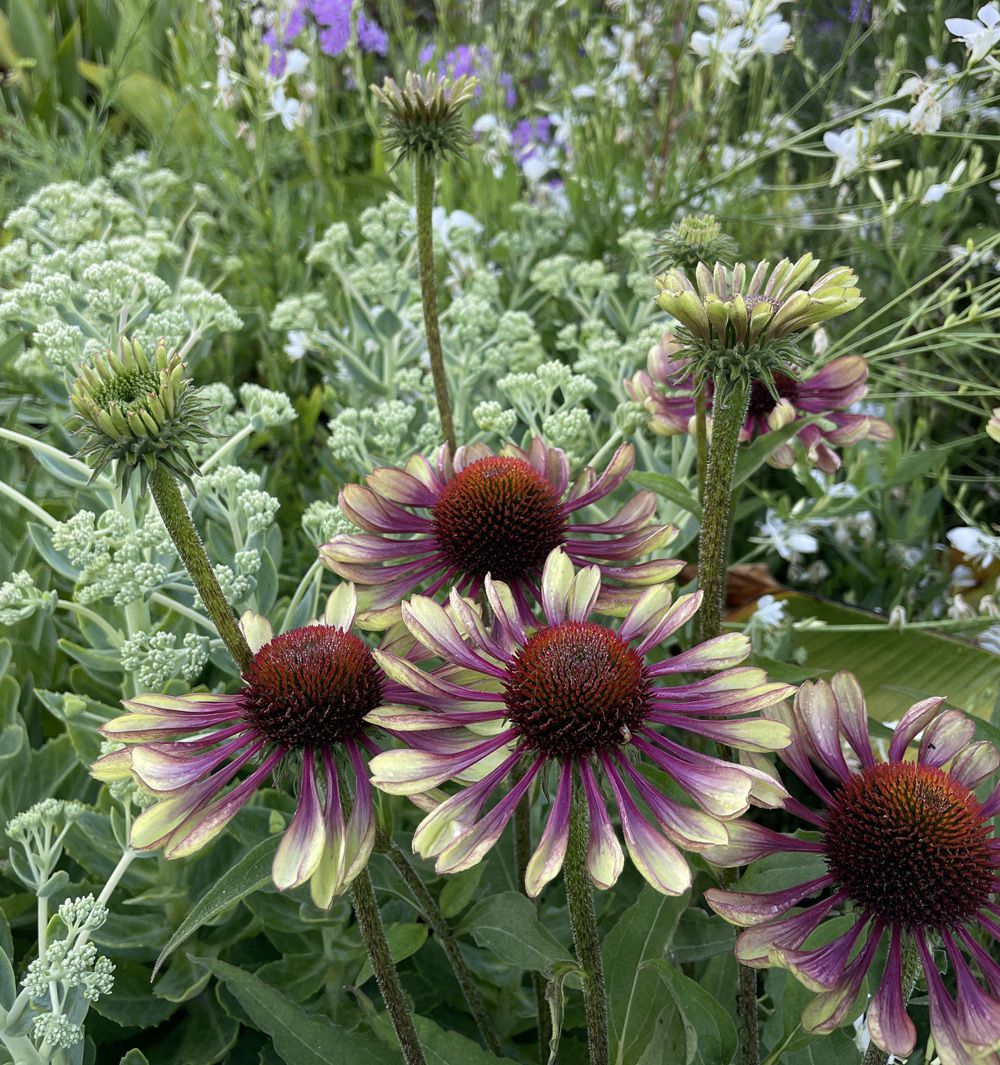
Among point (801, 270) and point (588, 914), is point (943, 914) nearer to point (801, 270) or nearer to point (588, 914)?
point (588, 914)

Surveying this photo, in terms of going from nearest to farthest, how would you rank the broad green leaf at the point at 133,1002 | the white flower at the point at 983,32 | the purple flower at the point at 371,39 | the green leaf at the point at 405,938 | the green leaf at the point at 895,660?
the green leaf at the point at 405,938 < the broad green leaf at the point at 133,1002 < the white flower at the point at 983,32 < the green leaf at the point at 895,660 < the purple flower at the point at 371,39

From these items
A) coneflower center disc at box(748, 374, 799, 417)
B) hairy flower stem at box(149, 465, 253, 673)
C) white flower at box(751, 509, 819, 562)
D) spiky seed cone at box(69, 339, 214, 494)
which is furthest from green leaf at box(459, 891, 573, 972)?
white flower at box(751, 509, 819, 562)

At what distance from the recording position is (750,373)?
50cm

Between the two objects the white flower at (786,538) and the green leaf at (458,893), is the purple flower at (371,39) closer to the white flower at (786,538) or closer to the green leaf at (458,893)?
the white flower at (786,538)

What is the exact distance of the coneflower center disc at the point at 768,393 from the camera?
813 mm

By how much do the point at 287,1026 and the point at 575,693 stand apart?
0.30m

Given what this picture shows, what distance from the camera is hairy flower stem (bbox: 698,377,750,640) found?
51 centimetres

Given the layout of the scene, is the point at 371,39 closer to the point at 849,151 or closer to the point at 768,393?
the point at 849,151

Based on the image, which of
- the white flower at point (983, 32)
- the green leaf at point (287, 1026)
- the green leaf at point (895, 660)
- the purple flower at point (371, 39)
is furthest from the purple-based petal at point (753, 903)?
the purple flower at point (371, 39)

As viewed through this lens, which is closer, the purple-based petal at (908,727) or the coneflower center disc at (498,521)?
the purple-based petal at (908,727)

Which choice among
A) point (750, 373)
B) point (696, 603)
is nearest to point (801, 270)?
point (750, 373)

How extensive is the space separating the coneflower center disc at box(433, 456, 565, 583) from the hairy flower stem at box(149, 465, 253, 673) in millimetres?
188

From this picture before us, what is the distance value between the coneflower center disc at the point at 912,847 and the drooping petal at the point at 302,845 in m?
0.27

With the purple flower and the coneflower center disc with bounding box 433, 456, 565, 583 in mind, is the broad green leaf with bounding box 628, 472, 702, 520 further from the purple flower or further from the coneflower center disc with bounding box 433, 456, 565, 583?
the purple flower
